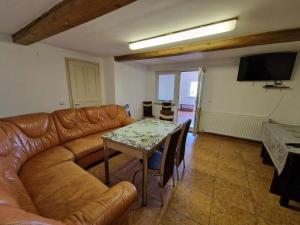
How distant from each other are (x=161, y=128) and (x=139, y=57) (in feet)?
7.43

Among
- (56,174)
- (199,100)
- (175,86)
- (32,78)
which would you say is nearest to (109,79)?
(32,78)

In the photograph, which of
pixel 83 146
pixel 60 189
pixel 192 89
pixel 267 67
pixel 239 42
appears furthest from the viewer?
pixel 192 89

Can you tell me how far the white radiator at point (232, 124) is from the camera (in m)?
3.38

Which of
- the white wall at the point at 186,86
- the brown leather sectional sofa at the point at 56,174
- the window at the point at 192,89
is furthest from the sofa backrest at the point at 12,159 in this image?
the window at the point at 192,89

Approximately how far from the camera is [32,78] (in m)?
2.72

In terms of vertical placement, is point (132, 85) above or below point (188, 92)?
above

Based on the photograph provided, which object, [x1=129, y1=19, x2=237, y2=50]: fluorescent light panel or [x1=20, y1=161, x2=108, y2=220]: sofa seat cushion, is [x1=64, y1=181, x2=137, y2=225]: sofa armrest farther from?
[x1=129, y1=19, x2=237, y2=50]: fluorescent light panel

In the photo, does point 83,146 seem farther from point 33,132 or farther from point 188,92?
point 188,92

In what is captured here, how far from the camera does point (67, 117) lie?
244cm

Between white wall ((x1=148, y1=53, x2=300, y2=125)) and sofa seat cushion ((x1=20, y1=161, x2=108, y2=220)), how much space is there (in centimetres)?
374

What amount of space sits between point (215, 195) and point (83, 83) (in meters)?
3.81

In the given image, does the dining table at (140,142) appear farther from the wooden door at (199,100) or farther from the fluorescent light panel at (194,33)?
the wooden door at (199,100)

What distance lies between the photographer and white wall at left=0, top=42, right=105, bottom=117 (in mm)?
2414

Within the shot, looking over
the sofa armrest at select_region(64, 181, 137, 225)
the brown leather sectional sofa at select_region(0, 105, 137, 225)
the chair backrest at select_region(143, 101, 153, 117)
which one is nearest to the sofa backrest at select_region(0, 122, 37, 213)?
the brown leather sectional sofa at select_region(0, 105, 137, 225)
